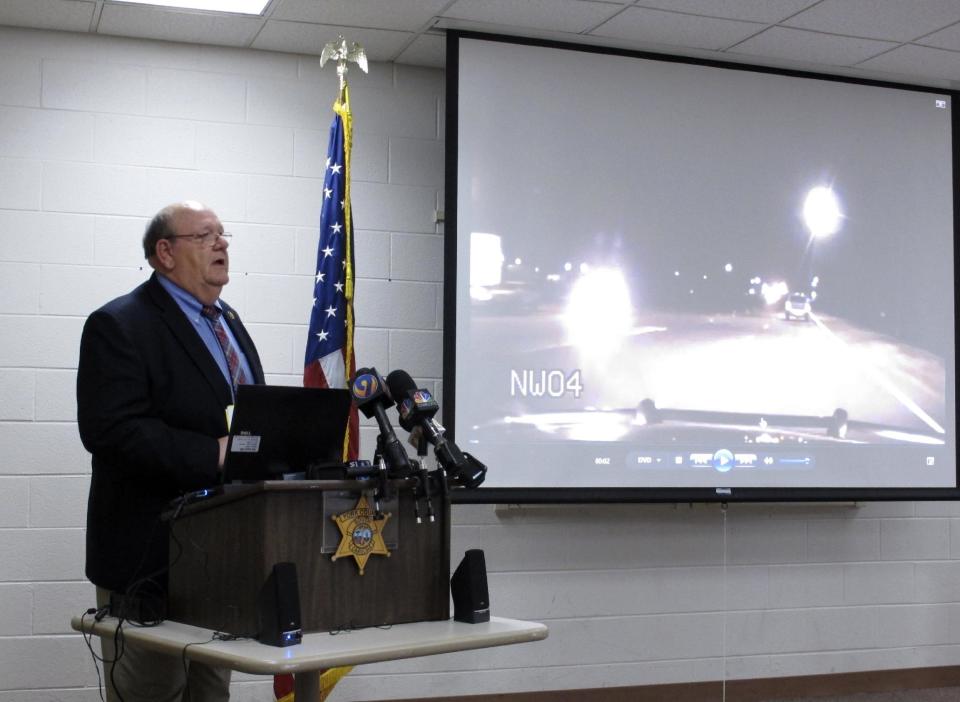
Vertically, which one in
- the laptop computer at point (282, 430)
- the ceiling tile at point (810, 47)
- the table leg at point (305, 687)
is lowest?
the table leg at point (305, 687)

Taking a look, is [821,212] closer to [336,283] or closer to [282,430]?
[336,283]

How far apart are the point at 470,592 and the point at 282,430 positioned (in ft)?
1.54

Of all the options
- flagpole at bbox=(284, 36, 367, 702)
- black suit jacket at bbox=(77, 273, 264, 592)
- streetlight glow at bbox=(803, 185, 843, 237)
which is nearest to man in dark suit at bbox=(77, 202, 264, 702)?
black suit jacket at bbox=(77, 273, 264, 592)

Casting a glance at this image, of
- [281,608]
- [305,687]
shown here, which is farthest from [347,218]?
[281,608]

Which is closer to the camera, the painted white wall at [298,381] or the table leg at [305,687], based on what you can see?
the table leg at [305,687]

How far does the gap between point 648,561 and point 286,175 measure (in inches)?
84.1

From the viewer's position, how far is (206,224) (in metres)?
2.75

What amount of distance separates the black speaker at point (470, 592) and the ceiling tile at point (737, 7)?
258cm

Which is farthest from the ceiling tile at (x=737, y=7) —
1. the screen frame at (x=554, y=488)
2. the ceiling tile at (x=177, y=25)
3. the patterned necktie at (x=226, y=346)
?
the patterned necktie at (x=226, y=346)

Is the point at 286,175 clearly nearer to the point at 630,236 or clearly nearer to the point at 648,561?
the point at 630,236

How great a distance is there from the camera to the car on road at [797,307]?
15.6 feet

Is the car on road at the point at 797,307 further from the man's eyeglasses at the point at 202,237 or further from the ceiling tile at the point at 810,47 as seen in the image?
the man's eyeglasses at the point at 202,237

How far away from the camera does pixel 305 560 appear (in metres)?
1.99

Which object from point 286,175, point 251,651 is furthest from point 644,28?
point 251,651
